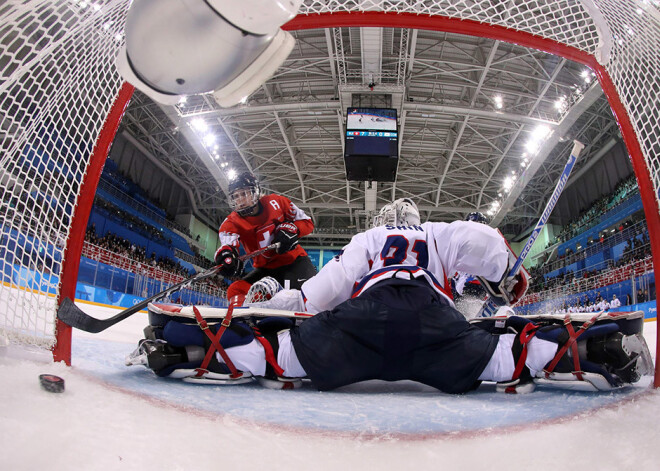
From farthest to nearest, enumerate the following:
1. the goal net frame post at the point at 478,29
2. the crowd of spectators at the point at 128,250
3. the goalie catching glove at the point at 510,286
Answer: the crowd of spectators at the point at 128,250 < the goalie catching glove at the point at 510,286 < the goal net frame post at the point at 478,29

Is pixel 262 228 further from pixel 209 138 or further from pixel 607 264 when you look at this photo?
pixel 607 264

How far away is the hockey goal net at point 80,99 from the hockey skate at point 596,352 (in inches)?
12.3

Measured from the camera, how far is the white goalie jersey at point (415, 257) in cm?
172

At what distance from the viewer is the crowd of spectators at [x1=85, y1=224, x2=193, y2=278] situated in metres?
10.5

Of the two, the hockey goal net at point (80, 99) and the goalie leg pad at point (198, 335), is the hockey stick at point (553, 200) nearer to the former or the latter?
the hockey goal net at point (80, 99)

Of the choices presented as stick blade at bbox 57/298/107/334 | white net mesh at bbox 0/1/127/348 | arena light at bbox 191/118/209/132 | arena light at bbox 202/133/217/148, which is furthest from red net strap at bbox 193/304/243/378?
arena light at bbox 202/133/217/148

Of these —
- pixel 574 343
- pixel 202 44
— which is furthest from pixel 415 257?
pixel 202 44

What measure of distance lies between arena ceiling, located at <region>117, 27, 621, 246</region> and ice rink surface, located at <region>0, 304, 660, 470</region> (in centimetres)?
809

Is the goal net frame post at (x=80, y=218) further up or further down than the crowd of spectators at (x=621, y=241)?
further down

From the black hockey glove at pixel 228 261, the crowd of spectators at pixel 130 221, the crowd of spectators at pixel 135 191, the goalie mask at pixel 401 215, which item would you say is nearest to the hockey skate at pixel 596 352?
the goalie mask at pixel 401 215

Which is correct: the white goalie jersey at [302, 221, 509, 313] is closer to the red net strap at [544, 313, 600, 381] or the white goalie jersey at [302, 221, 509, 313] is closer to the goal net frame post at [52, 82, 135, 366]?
the red net strap at [544, 313, 600, 381]

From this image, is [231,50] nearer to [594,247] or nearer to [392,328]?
[392,328]

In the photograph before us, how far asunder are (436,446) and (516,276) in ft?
4.14

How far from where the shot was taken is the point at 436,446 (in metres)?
0.85
